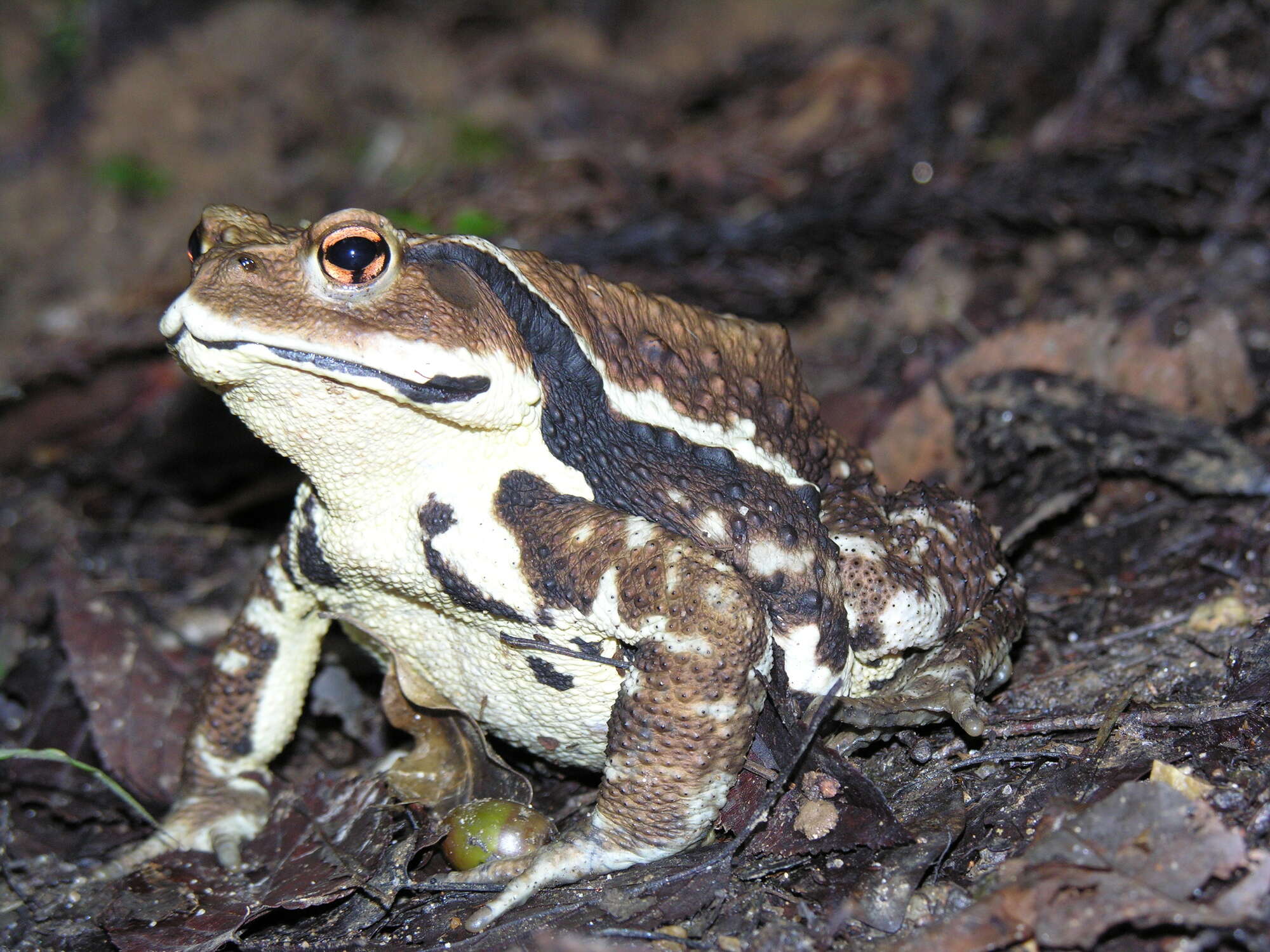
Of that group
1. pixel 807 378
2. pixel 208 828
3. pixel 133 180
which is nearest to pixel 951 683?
pixel 208 828

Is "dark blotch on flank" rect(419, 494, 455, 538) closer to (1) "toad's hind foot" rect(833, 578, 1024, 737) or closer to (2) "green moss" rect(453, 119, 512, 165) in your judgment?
(1) "toad's hind foot" rect(833, 578, 1024, 737)

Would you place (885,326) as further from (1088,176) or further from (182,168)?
(182,168)

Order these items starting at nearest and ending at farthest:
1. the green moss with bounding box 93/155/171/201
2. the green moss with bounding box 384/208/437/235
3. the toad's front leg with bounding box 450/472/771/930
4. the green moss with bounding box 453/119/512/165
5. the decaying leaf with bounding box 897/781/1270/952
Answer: the decaying leaf with bounding box 897/781/1270/952, the toad's front leg with bounding box 450/472/771/930, the green moss with bounding box 384/208/437/235, the green moss with bounding box 93/155/171/201, the green moss with bounding box 453/119/512/165

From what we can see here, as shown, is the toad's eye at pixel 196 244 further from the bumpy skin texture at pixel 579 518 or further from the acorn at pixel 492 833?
the acorn at pixel 492 833

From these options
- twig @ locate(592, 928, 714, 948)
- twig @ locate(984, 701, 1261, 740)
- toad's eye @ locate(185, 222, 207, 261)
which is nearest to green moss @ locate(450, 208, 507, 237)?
toad's eye @ locate(185, 222, 207, 261)

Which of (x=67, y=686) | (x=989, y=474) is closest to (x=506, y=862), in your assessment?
(x=67, y=686)

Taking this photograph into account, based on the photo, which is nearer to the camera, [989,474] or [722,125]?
[989,474]
